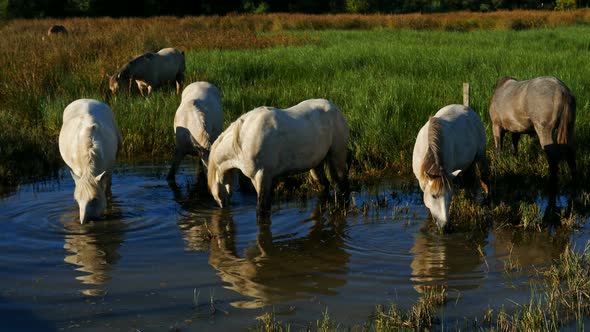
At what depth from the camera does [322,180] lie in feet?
31.0

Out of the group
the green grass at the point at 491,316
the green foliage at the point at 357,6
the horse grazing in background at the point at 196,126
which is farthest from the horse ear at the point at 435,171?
the green foliage at the point at 357,6

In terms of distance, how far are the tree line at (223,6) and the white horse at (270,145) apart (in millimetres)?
44130

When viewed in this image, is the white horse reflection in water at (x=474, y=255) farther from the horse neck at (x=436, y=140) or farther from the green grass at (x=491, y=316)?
the horse neck at (x=436, y=140)

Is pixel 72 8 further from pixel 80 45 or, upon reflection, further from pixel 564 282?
pixel 564 282

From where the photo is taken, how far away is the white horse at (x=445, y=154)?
24.0 feet

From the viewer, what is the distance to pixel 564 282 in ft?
19.5

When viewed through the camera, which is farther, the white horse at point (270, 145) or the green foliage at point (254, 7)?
the green foliage at point (254, 7)

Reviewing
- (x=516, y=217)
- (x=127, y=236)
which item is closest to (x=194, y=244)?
(x=127, y=236)

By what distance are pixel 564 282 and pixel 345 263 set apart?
6.33 ft

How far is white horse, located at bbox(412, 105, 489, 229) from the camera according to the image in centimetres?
730

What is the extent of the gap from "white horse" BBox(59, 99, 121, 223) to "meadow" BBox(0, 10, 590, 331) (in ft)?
6.34

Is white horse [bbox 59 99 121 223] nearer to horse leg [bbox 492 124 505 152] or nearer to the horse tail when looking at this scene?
horse leg [bbox 492 124 505 152]

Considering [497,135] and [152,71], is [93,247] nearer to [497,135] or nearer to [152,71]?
[497,135]

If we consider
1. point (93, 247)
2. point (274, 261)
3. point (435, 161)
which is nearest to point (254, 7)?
point (435, 161)
